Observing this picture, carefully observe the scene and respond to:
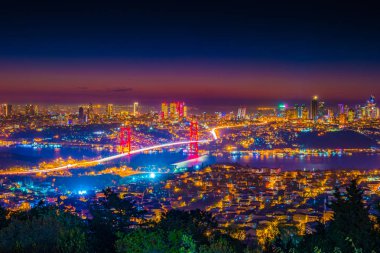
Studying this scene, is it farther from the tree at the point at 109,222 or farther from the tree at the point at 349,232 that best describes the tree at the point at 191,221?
the tree at the point at 349,232

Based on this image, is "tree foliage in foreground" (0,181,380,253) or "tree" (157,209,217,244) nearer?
"tree foliage in foreground" (0,181,380,253)

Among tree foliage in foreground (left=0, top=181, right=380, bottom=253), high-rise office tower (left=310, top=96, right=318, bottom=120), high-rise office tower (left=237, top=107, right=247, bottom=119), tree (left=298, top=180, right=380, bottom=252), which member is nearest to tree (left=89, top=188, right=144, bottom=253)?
tree foliage in foreground (left=0, top=181, right=380, bottom=253)

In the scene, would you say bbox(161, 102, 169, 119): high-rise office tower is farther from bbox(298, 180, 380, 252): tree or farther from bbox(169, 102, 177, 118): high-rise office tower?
bbox(298, 180, 380, 252): tree

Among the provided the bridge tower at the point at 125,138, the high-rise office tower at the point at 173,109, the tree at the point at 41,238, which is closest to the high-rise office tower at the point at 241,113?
the high-rise office tower at the point at 173,109

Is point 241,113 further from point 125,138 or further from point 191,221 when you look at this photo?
point 191,221

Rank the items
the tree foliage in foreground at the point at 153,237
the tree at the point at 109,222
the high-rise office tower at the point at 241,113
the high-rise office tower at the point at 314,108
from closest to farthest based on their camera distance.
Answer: the tree foliage in foreground at the point at 153,237 < the tree at the point at 109,222 < the high-rise office tower at the point at 314,108 < the high-rise office tower at the point at 241,113

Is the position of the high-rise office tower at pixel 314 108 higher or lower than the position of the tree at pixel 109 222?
higher

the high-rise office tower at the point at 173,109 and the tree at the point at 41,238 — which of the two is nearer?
the tree at the point at 41,238

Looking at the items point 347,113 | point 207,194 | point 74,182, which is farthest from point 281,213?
point 347,113

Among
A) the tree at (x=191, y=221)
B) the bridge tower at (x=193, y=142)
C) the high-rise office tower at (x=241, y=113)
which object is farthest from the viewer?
the high-rise office tower at (x=241, y=113)
